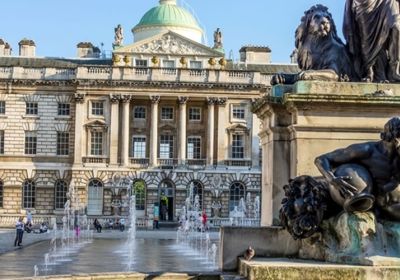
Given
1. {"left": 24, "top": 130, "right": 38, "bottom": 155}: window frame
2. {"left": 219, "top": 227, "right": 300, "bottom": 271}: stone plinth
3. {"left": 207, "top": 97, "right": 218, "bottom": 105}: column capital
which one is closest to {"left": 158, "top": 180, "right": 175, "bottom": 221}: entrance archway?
{"left": 207, "top": 97, "right": 218, "bottom": 105}: column capital

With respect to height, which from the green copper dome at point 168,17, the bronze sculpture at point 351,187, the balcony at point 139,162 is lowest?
the bronze sculpture at point 351,187

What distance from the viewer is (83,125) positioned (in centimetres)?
6725

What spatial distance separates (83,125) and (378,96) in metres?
61.0

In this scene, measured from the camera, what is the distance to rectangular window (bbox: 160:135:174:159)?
6777 centimetres

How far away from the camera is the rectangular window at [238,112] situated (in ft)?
222

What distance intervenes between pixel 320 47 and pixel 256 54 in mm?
66646

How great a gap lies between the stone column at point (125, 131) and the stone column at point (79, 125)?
353cm

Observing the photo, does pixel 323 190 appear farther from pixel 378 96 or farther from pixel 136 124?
pixel 136 124

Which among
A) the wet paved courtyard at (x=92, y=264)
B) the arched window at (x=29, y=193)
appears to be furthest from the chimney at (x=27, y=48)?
the wet paved courtyard at (x=92, y=264)

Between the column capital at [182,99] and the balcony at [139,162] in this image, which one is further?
the column capital at [182,99]

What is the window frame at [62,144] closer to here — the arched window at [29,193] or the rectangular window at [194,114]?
the arched window at [29,193]

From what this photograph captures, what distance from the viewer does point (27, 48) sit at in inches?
2864

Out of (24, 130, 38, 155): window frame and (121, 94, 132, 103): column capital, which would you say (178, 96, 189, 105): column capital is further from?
(24, 130, 38, 155): window frame

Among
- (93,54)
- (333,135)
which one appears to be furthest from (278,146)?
(93,54)
